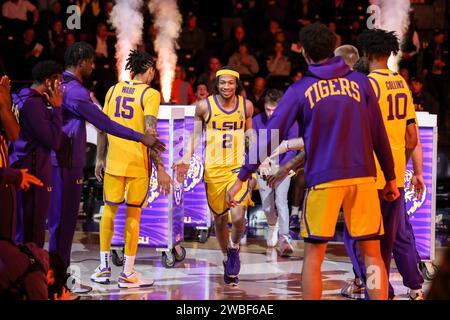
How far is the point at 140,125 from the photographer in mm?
7574

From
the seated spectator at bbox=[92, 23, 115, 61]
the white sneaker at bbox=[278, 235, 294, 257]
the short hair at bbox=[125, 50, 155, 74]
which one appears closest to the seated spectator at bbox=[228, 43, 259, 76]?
the seated spectator at bbox=[92, 23, 115, 61]

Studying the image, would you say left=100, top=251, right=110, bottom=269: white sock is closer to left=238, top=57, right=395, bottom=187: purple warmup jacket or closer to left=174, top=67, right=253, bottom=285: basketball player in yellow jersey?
left=174, top=67, right=253, bottom=285: basketball player in yellow jersey

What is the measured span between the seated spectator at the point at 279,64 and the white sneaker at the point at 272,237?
5.42 m

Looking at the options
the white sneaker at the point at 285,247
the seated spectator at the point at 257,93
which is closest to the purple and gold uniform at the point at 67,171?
the white sneaker at the point at 285,247

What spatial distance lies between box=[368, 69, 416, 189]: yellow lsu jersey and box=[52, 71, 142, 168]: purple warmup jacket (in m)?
2.01

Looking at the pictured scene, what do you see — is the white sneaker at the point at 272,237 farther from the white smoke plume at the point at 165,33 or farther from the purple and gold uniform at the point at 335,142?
the purple and gold uniform at the point at 335,142

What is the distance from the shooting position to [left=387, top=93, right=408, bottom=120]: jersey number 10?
618cm

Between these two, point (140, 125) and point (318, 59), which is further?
point (140, 125)

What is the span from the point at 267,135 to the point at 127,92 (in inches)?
100

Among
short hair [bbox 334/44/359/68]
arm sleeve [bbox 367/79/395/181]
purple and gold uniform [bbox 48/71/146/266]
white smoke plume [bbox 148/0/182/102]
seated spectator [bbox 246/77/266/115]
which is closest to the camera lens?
arm sleeve [bbox 367/79/395/181]

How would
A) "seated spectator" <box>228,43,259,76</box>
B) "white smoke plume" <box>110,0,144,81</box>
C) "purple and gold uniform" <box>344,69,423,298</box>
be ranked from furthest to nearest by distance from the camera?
"seated spectator" <box>228,43,259,76</box>, "white smoke plume" <box>110,0,144,81</box>, "purple and gold uniform" <box>344,69,423,298</box>

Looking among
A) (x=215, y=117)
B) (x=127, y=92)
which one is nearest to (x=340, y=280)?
(x=215, y=117)
